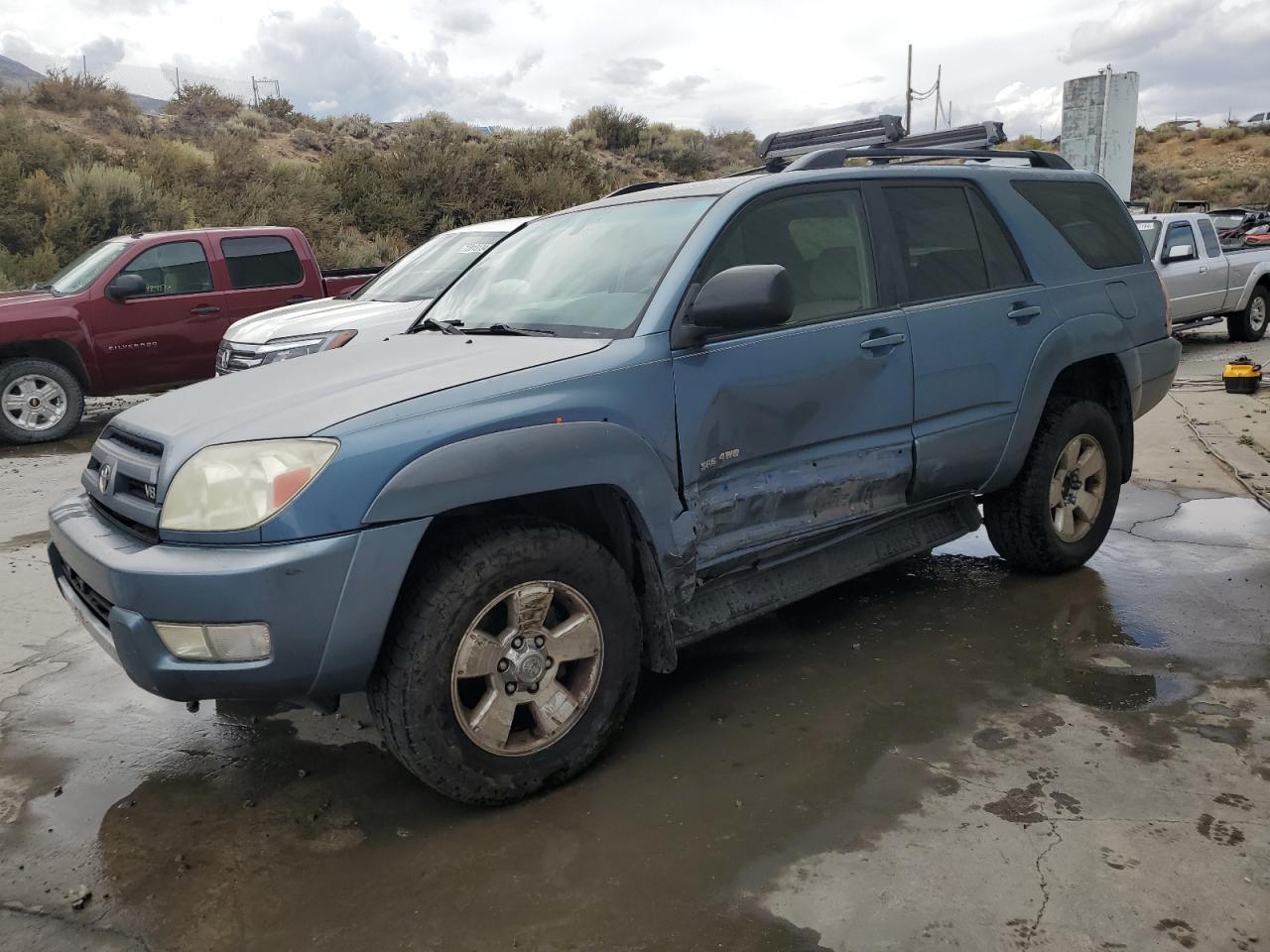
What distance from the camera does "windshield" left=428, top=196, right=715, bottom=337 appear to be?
3467 millimetres

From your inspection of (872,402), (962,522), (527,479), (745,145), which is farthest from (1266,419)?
(745,145)

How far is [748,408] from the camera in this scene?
342 centimetres

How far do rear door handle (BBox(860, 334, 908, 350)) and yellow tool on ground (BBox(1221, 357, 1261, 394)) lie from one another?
7206 mm

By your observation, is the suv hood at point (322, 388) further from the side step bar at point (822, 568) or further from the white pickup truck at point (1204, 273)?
the white pickup truck at point (1204, 273)

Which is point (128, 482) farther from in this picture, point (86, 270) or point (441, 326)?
point (86, 270)

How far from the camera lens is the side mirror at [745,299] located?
312 centimetres

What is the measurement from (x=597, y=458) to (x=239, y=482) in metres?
0.97

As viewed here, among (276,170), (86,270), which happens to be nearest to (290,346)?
(86,270)

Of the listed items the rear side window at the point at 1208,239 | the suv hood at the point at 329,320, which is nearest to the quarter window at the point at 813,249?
the suv hood at the point at 329,320

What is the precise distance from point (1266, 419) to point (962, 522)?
5.40 m

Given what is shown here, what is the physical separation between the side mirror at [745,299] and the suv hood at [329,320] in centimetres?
452

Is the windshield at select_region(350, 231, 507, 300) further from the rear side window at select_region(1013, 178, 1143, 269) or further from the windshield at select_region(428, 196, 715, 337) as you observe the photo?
the rear side window at select_region(1013, 178, 1143, 269)

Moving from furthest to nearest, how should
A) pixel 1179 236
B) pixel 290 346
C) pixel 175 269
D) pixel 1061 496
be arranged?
pixel 1179 236 < pixel 175 269 < pixel 290 346 < pixel 1061 496

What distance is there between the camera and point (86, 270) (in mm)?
9945
